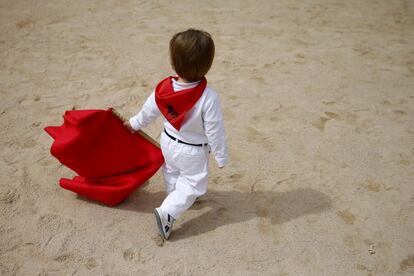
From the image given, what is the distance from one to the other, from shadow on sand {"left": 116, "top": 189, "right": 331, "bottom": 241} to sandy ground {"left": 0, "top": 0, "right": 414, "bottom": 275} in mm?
12

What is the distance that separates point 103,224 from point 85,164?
1.40 ft

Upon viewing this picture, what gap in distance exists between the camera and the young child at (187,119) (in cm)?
208

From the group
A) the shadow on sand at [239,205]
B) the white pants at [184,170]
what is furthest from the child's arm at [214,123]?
the shadow on sand at [239,205]

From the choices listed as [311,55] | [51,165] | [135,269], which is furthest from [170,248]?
[311,55]

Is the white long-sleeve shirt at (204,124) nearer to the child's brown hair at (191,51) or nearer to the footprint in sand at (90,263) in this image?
the child's brown hair at (191,51)

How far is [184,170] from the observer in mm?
2486

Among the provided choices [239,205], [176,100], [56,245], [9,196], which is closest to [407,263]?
[239,205]

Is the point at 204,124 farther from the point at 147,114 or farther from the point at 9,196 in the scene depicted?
the point at 9,196

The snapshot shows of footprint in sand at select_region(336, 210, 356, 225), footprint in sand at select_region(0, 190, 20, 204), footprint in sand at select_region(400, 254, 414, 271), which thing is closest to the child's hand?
footprint in sand at select_region(0, 190, 20, 204)

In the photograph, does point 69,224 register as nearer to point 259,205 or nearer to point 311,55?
point 259,205

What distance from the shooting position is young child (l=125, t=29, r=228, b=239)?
208cm

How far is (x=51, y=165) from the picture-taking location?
3225mm

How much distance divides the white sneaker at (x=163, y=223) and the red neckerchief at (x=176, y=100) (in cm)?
58

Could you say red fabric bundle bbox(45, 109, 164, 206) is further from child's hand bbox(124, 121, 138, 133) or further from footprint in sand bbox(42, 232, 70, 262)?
footprint in sand bbox(42, 232, 70, 262)
